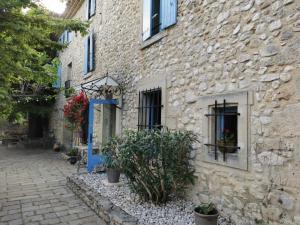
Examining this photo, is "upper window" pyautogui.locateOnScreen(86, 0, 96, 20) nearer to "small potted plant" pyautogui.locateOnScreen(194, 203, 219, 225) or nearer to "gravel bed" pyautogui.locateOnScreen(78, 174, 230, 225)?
"gravel bed" pyautogui.locateOnScreen(78, 174, 230, 225)

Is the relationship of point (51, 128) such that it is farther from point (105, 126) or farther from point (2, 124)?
point (105, 126)

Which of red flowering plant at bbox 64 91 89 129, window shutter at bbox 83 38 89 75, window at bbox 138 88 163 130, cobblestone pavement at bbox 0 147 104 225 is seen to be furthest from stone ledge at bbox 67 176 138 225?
window shutter at bbox 83 38 89 75

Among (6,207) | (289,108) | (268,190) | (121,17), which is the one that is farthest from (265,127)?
(121,17)

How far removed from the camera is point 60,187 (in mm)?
5844

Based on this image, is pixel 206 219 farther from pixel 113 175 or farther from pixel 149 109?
pixel 149 109

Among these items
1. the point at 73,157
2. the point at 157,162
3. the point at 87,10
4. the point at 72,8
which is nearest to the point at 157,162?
the point at 157,162

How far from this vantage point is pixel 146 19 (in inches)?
220

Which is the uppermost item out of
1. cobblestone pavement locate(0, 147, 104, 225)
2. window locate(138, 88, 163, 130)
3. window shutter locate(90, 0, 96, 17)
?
window shutter locate(90, 0, 96, 17)

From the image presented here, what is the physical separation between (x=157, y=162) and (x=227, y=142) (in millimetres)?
1099

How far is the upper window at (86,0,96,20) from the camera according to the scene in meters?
9.20

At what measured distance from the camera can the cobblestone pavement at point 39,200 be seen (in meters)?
3.97

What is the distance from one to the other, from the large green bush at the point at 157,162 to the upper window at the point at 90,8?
6524 mm

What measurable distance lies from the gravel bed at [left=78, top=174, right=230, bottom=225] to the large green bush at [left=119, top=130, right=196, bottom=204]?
0.17 metres

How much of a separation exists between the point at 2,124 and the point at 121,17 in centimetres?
1624
